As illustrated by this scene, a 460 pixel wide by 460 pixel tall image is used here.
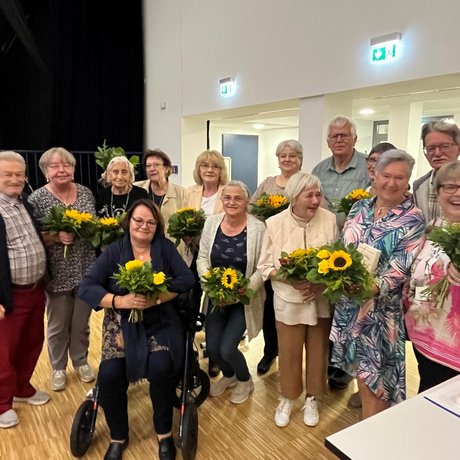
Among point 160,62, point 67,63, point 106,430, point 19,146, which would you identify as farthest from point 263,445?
point 19,146

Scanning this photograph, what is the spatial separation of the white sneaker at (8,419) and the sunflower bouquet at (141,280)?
124 cm

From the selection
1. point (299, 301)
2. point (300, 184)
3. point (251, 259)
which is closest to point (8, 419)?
point (251, 259)

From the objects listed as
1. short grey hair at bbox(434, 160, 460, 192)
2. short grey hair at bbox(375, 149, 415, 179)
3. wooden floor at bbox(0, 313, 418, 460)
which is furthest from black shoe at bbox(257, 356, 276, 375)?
short grey hair at bbox(434, 160, 460, 192)

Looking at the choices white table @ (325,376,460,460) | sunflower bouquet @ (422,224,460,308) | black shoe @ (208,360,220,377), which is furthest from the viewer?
black shoe @ (208,360,220,377)

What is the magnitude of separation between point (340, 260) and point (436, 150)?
0.89 meters

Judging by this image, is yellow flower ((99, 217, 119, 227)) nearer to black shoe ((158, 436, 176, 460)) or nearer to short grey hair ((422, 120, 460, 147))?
black shoe ((158, 436, 176, 460))

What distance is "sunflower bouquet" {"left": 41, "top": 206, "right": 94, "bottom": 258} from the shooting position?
2383 millimetres

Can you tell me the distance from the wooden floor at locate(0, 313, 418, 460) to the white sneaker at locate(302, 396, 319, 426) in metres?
0.04

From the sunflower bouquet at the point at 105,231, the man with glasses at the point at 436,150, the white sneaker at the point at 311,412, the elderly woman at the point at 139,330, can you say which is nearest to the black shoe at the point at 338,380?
the white sneaker at the point at 311,412

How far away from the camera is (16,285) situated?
2.32 metres

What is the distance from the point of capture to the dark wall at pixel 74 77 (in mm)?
7066

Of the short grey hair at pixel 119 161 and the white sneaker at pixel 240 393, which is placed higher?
the short grey hair at pixel 119 161

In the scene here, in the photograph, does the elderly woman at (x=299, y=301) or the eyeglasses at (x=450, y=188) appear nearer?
the eyeglasses at (x=450, y=188)

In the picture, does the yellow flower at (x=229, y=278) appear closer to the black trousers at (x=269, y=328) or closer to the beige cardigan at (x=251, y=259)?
the beige cardigan at (x=251, y=259)
